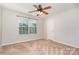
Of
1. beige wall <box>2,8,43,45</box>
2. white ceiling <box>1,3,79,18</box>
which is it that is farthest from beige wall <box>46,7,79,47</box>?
beige wall <box>2,8,43,45</box>

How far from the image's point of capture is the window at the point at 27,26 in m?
1.64

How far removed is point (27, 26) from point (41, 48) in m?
0.42

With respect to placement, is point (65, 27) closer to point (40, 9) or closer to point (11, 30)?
point (40, 9)

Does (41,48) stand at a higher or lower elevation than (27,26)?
lower

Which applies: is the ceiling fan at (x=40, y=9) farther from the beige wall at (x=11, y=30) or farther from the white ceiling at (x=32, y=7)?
the beige wall at (x=11, y=30)

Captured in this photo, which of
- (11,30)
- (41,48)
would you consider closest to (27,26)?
(11,30)

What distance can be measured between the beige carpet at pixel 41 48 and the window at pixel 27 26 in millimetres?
177

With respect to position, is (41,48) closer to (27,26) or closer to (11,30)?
(27,26)

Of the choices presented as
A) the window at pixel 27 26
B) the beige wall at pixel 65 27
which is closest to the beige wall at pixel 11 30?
the window at pixel 27 26

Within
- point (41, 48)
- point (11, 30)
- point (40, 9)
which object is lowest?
point (41, 48)

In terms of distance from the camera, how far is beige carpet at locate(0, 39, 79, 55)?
1.60 meters

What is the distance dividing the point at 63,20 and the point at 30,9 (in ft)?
1.81

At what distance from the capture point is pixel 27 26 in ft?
5.47

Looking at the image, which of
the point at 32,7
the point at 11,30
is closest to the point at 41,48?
the point at 11,30
